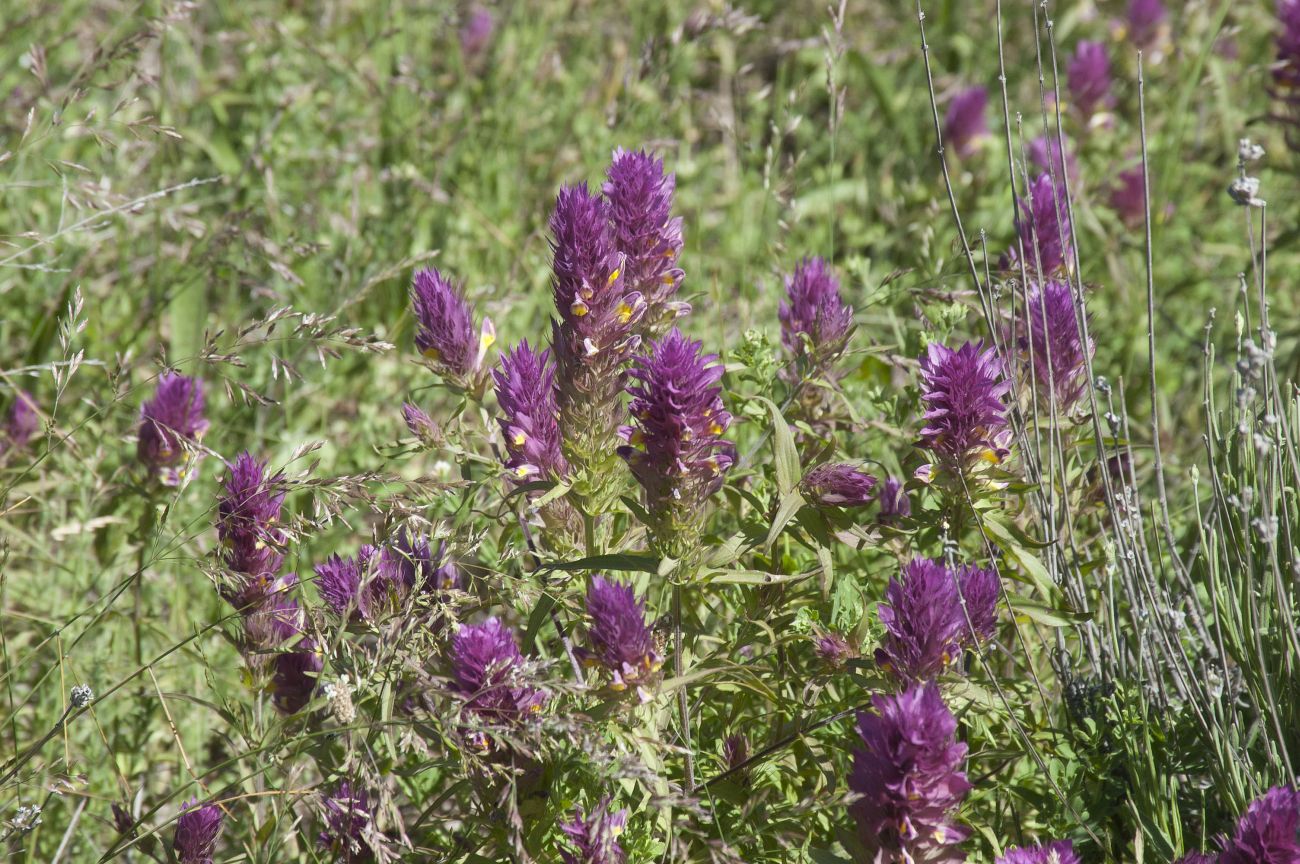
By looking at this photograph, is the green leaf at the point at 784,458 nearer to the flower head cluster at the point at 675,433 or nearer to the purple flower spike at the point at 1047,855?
the flower head cluster at the point at 675,433

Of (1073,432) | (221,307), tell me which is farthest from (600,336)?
(221,307)

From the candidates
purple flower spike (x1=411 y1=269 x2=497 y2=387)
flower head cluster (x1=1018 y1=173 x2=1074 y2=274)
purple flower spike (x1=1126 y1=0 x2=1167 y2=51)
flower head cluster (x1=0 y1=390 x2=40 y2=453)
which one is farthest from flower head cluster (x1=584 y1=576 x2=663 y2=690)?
purple flower spike (x1=1126 y1=0 x2=1167 y2=51)

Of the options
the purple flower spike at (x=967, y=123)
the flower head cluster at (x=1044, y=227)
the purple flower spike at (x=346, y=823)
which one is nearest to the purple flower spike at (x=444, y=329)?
the purple flower spike at (x=346, y=823)

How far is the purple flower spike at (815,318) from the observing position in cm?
239

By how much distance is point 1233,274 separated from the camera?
4484 mm

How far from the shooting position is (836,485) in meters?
2.02

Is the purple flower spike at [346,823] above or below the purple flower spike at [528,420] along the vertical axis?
below

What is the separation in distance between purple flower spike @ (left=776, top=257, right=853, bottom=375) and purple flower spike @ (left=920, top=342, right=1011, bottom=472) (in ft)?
1.06

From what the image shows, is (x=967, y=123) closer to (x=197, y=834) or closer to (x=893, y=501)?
(x=893, y=501)

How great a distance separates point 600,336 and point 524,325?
6.79 feet

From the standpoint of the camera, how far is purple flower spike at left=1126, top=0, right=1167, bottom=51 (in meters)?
5.05

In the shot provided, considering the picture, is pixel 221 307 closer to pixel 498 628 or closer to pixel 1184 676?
pixel 498 628

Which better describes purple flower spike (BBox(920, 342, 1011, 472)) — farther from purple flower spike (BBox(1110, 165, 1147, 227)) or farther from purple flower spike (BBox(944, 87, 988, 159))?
purple flower spike (BBox(944, 87, 988, 159))

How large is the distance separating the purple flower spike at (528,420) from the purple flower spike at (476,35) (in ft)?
10.4
